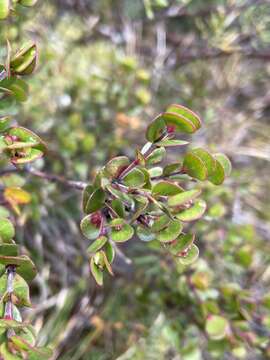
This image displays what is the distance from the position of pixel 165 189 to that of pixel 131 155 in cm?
91

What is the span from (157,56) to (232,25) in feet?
1.05

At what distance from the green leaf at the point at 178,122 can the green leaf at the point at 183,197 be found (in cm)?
9

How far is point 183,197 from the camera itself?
60 cm

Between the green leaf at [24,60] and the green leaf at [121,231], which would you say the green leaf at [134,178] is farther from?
the green leaf at [24,60]

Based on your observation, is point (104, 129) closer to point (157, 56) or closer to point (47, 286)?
point (157, 56)

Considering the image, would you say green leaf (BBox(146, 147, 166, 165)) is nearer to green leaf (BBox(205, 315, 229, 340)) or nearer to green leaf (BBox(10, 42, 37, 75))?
green leaf (BBox(10, 42, 37, 75))

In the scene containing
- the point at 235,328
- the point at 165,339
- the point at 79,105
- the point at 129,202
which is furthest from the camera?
the point at 79,105

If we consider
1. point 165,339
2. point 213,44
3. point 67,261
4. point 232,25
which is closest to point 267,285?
point 165,339

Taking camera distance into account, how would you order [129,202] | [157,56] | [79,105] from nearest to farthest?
[129,202] < [79,105] < [157,56]

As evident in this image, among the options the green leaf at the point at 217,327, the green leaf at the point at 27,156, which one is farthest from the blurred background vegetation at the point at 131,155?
the green leaf at the point at 27,156

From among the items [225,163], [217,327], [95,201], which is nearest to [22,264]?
[95,201]

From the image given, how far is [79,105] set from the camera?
55.9 inches

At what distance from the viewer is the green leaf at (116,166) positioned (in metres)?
0.63

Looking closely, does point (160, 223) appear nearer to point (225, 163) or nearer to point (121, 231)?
point (121, 231)
